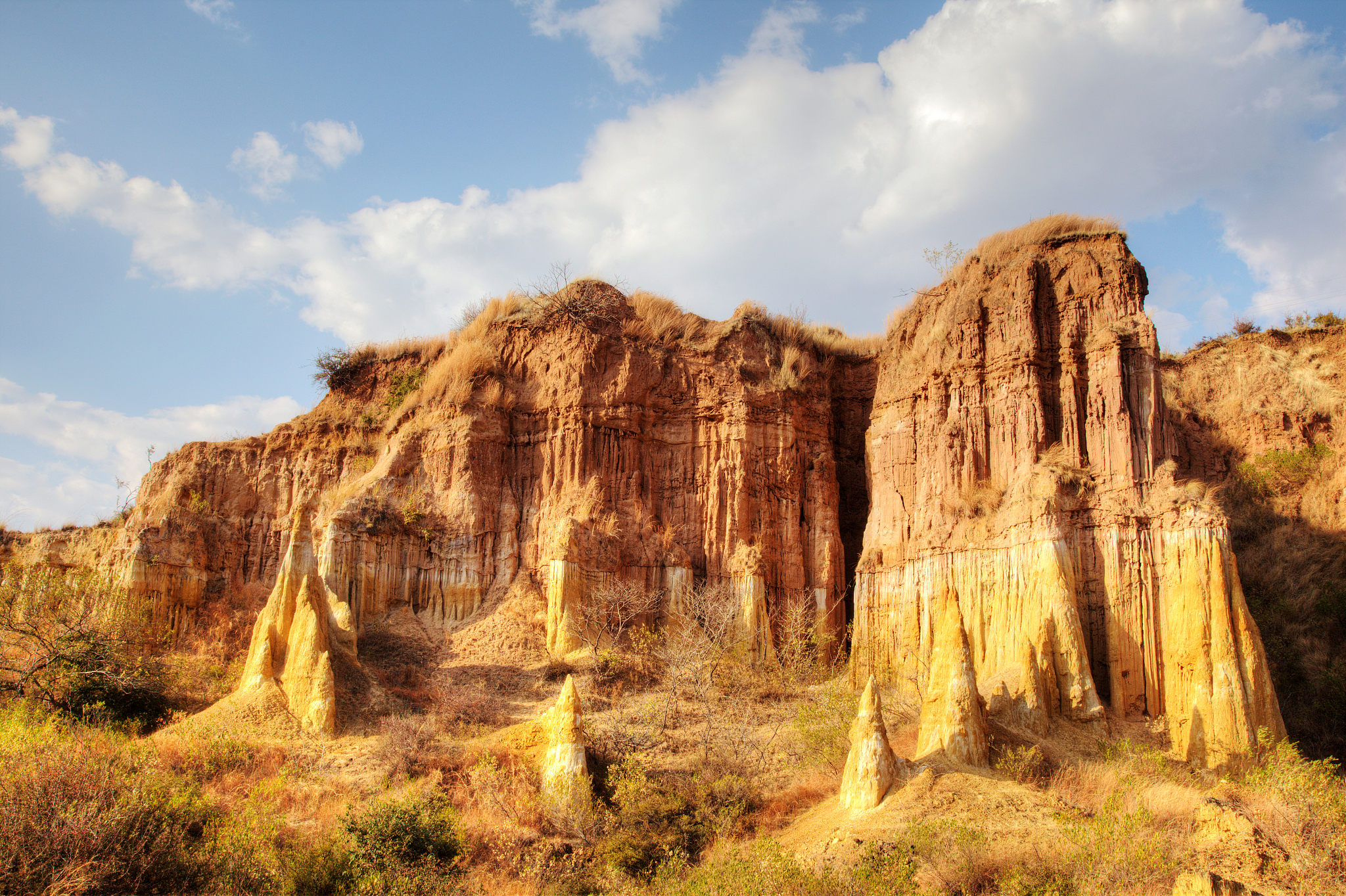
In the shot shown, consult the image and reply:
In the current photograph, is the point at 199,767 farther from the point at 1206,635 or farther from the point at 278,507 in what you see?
the point at 1206,635

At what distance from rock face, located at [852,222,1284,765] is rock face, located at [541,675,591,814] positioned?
659 centimetres

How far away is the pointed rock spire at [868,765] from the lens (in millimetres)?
16406

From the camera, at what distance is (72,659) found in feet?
71.1

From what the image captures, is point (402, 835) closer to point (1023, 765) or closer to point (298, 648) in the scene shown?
point (298, 648)

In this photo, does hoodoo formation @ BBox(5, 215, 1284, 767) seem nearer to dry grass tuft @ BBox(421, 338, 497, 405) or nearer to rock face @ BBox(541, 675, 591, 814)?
dry grass tuft @ BBox(421, 338, 497, 405)

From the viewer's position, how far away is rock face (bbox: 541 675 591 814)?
18.0 meters

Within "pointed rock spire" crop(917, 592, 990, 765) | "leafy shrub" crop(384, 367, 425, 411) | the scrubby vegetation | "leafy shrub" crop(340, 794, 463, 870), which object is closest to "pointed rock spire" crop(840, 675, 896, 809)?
the scrubby vegetation

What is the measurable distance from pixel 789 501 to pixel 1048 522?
30.9 ft

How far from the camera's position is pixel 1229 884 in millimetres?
13766

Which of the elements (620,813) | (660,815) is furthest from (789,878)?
(620,813)

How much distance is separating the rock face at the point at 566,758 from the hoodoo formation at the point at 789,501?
5.22m

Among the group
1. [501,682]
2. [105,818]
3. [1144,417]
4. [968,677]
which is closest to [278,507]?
[501,682]

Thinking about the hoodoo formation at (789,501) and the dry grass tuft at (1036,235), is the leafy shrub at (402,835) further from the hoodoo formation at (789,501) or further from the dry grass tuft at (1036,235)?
the dry grass tuft at (1036,235)

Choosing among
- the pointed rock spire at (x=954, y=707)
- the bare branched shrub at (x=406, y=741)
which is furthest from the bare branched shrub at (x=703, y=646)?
the bare branched shrub at (x=406, y=741)
